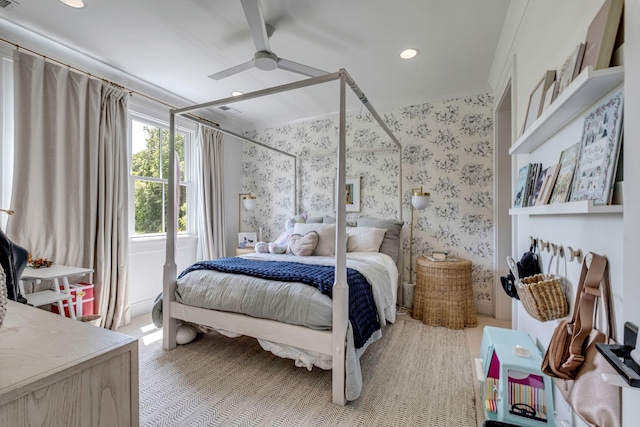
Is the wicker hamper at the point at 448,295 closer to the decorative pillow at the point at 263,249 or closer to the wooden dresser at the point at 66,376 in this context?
the decorative pillow at the point at 263,249

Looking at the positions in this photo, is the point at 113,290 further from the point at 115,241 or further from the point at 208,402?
the point at 208,402

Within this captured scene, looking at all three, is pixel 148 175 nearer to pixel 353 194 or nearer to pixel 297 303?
pixel 353 194

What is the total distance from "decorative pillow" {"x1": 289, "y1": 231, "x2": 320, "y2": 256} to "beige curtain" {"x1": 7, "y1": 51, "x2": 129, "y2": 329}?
1678 millimetres

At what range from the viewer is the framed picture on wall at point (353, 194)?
12.1 ft

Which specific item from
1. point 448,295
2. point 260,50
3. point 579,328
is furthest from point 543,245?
point 260,50

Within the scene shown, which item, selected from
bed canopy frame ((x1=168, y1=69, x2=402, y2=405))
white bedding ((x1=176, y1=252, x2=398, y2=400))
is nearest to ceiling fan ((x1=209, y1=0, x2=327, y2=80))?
bed canopy frame ((x1=168, y1=69, x2=402, y2=405))

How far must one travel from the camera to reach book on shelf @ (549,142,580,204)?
1.04 meters

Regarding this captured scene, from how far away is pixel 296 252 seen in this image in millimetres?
2898

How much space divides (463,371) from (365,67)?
105 inches

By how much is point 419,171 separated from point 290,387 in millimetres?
2634

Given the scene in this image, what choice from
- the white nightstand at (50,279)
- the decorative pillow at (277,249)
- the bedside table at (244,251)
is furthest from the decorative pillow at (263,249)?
the white nightstand at (50,279)

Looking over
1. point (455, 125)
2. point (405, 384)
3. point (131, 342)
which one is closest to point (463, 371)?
point (405, 384)

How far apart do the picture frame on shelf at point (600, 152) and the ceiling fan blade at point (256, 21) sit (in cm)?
161

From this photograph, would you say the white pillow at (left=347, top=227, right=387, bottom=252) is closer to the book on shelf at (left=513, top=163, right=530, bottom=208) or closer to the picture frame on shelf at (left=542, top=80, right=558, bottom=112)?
the book on shelf at (left=513, top=163, right=530, bottom=208)
